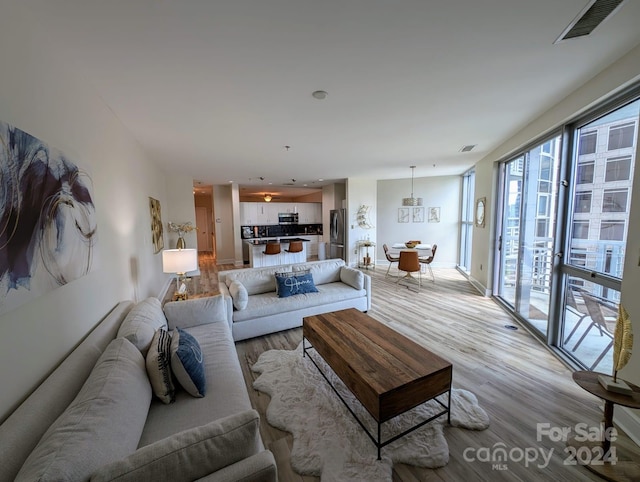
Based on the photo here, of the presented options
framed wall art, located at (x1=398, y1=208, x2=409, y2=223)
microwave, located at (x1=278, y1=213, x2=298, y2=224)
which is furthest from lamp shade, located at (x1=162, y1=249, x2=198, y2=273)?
microwave, located at (x1=278, y1=213, x2=298, y2=224)

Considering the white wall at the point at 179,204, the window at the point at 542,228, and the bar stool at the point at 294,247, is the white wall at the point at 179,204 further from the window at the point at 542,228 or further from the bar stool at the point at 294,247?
the window at the point at 542,228

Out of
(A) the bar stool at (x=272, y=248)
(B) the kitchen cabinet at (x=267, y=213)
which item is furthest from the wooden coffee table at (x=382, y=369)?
(B) the kitchen cabinet at (x=267, y=213)

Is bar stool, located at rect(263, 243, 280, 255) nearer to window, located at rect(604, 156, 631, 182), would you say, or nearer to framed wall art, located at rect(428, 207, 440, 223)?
framed wall art, located at rect(428, 207, 440, 223)

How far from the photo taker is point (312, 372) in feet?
8.04

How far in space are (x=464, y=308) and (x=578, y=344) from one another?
5.03 ft

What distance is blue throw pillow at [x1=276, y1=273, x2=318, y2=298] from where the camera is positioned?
342 cm

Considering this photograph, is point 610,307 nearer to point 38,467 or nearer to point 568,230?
point 568,230

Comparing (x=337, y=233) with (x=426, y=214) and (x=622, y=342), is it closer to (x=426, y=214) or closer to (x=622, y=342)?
(x=426, y=214)

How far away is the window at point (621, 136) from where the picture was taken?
204 centimetres

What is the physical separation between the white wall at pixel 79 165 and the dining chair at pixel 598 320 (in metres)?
4.00

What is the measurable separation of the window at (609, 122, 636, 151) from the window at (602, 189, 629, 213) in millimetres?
361

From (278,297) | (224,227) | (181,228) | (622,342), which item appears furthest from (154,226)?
(622,342)

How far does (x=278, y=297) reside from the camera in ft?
11.1

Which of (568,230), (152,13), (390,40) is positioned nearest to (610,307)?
(568,230)
